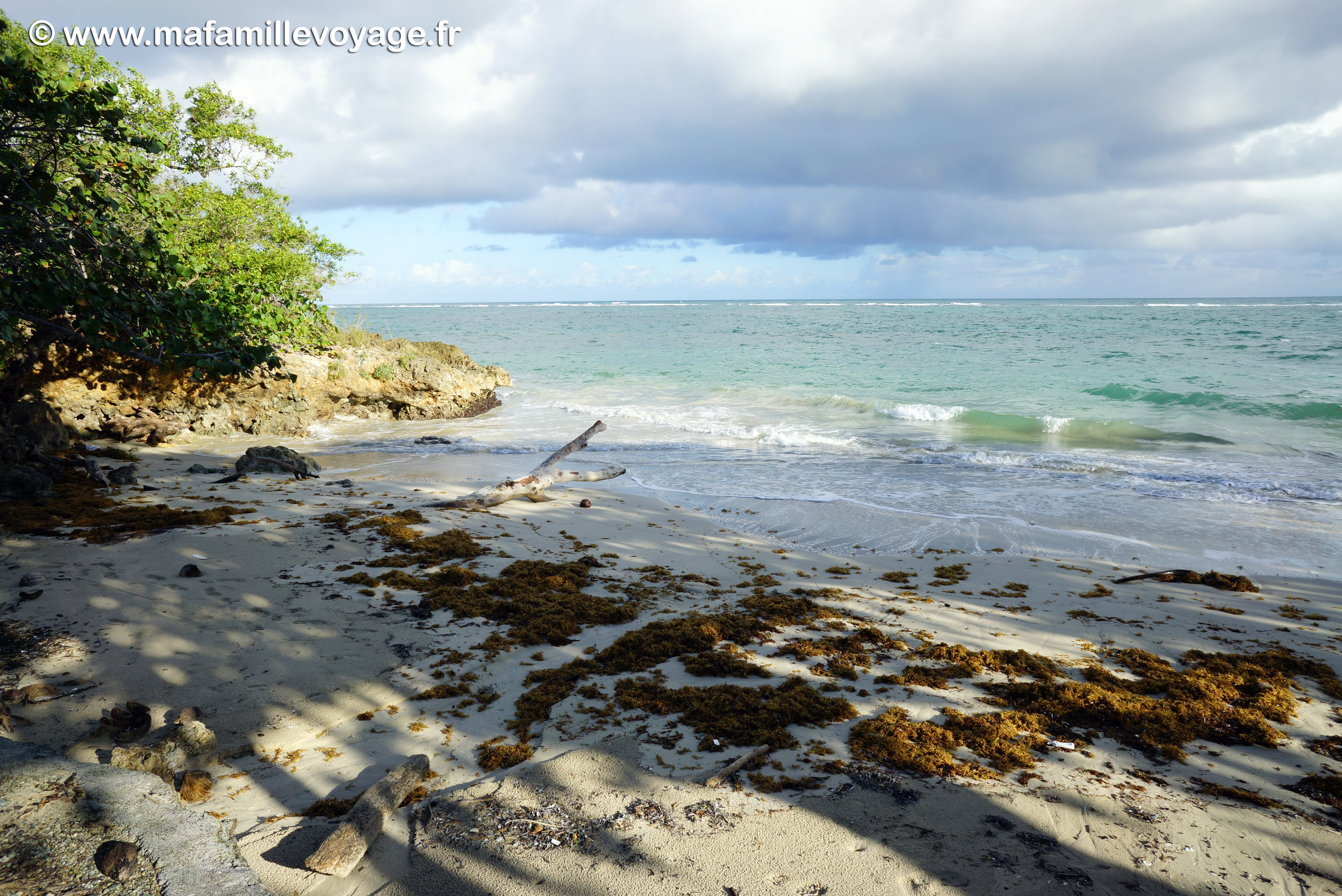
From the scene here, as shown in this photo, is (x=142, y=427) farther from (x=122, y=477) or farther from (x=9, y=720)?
(x=9, y=720)

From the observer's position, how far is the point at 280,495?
767 cm

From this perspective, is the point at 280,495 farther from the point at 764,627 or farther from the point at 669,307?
the point at 669,307

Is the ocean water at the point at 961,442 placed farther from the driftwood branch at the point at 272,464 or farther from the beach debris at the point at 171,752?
the beach debris at the point at 171,752

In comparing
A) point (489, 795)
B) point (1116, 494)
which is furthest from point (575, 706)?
point (1116, 494)

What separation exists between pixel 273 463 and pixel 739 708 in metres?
8.61

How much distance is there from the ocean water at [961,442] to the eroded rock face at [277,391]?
0.73 m

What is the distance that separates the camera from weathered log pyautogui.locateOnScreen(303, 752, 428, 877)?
242 centimetres

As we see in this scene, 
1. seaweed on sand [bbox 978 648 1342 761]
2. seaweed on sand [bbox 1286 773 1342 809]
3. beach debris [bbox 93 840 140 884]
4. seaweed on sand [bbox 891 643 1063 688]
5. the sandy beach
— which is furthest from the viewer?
seaweed on sand [bbox 891 643 1063 688]

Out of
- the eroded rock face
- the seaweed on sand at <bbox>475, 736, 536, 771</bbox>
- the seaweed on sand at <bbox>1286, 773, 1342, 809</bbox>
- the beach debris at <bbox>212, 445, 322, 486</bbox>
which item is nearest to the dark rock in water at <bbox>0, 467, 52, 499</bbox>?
the eroded rock face

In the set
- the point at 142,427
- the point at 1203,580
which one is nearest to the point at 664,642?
the point at 1203,580

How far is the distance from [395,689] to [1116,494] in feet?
35.4

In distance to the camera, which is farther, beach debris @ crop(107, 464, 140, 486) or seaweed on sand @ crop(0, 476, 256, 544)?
beach debris @ crop(107, 464, 140, 486)

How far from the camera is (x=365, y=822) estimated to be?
2557mm

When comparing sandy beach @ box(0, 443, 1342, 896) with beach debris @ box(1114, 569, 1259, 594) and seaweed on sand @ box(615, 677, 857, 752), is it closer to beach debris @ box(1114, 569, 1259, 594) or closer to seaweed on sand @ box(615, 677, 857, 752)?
seaweed on sand @ box(615, 677, 857, 752)
